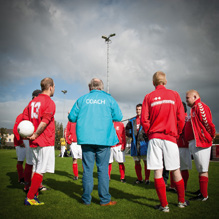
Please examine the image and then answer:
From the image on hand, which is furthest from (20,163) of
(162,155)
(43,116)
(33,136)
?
(162,155)

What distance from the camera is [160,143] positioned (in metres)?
3.15

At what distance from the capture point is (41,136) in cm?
365

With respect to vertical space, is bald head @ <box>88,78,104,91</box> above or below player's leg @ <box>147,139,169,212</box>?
above

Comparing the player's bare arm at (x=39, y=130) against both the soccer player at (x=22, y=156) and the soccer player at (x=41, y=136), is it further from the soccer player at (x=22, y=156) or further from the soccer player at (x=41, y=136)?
the soccer player at (x=22, y=156)

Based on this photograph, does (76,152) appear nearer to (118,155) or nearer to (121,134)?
(118,155)

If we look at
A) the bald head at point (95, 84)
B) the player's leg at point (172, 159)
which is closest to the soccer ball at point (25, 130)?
the bald head at point (95, 84)

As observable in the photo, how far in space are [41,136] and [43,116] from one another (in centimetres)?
43

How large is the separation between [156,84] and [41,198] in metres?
3.71

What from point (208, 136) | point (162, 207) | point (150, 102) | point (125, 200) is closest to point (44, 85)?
point (150, 102)

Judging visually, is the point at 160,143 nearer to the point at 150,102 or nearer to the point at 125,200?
the point at 150,102

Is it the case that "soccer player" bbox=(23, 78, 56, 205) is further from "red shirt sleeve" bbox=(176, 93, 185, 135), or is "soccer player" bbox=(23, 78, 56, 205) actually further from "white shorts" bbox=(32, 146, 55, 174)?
"red shirt sleeve" bbox=(176, 93, 185, 135)

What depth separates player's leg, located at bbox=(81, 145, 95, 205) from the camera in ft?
11.4

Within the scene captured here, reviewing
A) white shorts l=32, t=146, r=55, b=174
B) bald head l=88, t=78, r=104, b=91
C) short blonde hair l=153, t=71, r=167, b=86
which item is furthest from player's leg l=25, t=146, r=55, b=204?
short blonde hair l=153, t=71, r=167, b=86

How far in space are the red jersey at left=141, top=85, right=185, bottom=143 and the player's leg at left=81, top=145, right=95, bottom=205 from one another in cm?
122
